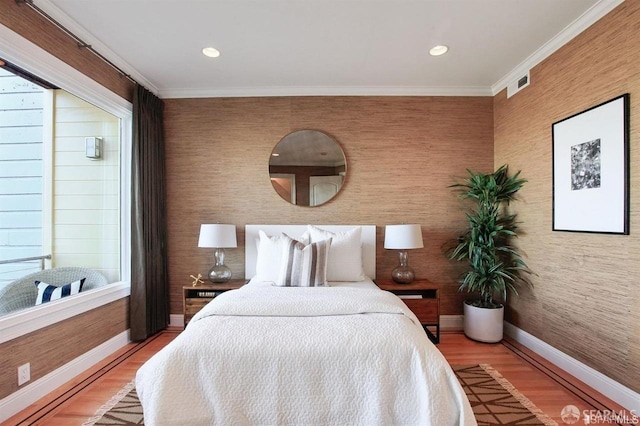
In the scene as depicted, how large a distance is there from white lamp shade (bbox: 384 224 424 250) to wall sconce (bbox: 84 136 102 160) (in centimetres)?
305

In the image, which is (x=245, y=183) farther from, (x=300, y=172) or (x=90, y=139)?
(x=90, y=139)

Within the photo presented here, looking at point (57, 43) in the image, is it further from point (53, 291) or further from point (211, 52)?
point (53, 291)

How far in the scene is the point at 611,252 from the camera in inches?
83.7

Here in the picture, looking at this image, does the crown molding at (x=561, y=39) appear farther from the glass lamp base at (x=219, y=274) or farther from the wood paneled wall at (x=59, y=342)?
the wood paneled wall at (x=59, y=342)

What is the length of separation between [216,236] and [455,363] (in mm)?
2565

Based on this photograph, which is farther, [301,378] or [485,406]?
[485,406]

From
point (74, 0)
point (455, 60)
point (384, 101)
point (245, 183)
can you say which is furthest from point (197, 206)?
point (455, 60)

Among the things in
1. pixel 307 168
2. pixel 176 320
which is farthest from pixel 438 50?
pixel 176 320

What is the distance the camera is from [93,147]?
9.59ft

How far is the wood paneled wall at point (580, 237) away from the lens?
1986mm

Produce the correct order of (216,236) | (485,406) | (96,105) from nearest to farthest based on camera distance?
1. (485,406)
2. (96,105)
3. (216,236)

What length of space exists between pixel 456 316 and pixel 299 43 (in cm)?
330

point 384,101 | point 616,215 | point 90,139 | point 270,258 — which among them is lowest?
point 270,258

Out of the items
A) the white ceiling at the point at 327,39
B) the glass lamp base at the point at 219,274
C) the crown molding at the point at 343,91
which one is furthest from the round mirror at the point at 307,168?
the glass lamp base at the point at 219,274
